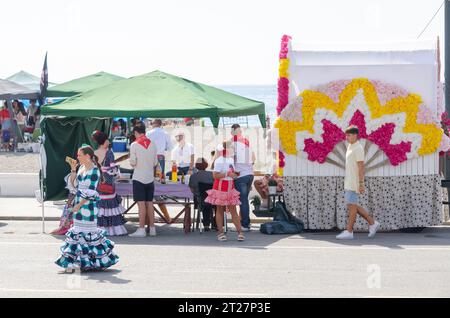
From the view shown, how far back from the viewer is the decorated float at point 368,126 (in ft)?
53.4

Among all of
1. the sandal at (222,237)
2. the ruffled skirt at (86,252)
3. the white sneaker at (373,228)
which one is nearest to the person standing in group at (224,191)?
the sandal at (222,237)

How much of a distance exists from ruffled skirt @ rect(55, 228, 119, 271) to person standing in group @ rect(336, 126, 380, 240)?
4.52 meters

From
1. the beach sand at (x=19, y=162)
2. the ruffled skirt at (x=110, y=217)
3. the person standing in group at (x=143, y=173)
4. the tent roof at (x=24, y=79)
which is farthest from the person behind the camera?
the tent roof at (x=24, y=79)

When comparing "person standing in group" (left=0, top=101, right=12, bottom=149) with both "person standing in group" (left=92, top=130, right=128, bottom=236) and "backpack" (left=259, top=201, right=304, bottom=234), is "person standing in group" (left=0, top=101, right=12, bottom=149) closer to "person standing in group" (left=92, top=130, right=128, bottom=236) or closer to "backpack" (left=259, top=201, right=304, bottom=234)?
"person standing in group" (left=92, top=130, right=128, bottom=236)

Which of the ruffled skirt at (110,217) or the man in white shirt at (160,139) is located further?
the man in white shirt at (160,139)

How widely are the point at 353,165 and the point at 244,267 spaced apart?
137 inches

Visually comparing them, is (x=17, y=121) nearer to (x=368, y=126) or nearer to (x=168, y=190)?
(x=168, y=190)

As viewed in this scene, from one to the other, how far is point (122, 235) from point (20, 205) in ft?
16.3

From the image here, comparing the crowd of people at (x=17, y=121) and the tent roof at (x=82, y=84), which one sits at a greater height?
the tent roof at (x=82, y=84)

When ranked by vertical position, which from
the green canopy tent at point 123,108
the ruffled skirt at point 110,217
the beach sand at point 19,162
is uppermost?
the green canopy tent at point 123,108

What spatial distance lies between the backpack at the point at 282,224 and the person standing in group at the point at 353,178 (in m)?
0.99

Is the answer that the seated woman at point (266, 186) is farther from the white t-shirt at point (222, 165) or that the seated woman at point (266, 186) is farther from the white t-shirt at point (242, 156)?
the white t-shirt at point (222, 165)

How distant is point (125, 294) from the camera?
34.5 feet

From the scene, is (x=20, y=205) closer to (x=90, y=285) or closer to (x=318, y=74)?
(x=318, y=74)
